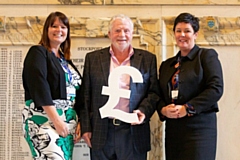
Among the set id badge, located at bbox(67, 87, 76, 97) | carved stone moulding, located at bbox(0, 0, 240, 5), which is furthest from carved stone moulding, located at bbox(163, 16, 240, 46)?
id badge, located at bbox(67, 87, 76, 97)

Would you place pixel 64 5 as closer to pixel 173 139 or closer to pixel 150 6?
pixel 150 6

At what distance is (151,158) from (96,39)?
101cm

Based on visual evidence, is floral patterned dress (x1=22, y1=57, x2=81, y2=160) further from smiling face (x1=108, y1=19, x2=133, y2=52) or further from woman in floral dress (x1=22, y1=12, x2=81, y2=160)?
smiling face (x1=108, y1=19, x2=133, y2=52)

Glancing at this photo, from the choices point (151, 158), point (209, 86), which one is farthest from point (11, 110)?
point (209, 86)

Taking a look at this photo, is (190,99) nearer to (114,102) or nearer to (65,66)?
(114,102)

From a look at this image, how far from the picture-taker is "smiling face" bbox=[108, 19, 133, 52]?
1992mm

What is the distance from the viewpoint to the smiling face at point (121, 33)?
1.99 metres

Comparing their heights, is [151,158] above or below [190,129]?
below

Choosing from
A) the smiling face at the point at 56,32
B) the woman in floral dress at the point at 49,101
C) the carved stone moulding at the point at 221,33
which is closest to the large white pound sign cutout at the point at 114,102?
the woman in floral dress at the point at 49,101

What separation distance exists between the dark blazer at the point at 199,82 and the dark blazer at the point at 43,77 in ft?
2.04

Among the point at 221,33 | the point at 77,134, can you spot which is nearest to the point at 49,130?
the point at 77,134

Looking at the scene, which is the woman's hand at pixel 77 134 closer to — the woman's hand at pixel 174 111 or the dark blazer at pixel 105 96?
the dark blazer at pixel 105 96

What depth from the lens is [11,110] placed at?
8.61 ft

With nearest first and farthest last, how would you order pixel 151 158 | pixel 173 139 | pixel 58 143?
1. pixel 58 143
2. pixel 173 139
3. pixel 151 158
